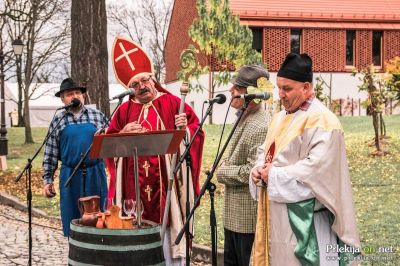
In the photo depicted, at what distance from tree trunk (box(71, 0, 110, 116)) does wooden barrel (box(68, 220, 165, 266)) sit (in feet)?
27.7

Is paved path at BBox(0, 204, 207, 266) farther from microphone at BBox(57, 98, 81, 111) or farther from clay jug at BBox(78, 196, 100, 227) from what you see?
clay jug at BBox(78, 196, 100, 227)

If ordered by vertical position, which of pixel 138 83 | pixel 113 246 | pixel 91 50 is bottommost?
pixel 113 246

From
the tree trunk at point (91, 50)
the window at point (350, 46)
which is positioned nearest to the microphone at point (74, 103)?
the tree trunk at point (91, 50)

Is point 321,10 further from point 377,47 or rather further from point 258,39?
point 377,47

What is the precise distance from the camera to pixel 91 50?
13.3m

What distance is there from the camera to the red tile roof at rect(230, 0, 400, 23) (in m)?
37.0

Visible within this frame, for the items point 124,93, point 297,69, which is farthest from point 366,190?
point 297,69

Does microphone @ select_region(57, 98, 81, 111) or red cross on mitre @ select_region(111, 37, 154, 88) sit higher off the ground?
red cross on mitre @ select_region(111, 37, 154, 88)

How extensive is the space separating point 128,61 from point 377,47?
1455 inches

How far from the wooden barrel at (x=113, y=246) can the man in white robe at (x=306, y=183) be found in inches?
32.6

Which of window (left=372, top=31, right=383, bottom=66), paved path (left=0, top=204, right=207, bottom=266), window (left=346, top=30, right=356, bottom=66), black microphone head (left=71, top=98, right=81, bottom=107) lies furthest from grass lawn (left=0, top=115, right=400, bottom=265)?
window (left=372, top=31, right=383, bottom=66)

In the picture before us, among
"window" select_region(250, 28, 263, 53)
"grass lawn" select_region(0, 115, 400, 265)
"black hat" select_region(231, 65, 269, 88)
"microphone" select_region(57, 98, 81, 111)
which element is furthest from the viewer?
"window" select_region(250, 28, 263, 53)

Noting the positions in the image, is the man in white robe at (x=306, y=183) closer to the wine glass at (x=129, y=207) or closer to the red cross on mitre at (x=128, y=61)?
the wine glass at (x=129, y=207)

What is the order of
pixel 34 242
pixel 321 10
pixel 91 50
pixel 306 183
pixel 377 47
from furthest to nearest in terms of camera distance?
pixel 377 47 < pixel 321 10 < pixel 91 50 < pixel 34 242 < pixel 306 183
